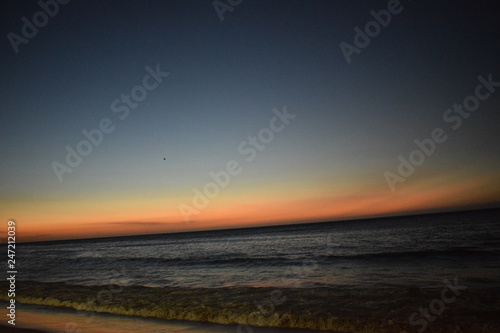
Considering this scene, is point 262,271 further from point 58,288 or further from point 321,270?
point 58,288

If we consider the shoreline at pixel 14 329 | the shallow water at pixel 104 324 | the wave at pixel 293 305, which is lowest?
the wave at pixel 293 305

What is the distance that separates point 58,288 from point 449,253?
2849 centimetres

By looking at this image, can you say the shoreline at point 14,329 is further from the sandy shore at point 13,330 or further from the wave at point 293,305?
the wave at point 293,305

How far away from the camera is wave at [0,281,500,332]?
8.59 meters

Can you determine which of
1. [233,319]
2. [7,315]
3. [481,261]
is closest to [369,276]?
[481,261]

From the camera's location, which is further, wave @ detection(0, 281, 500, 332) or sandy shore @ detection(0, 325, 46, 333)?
wave @ detection(0, 281, 500, 332)

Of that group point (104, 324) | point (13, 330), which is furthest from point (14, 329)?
point (104, 324)

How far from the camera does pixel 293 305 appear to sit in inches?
420

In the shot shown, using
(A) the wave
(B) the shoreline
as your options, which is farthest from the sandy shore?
(A) the wave

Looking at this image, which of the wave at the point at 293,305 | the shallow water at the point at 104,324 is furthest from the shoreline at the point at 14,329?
the wave at the point at 293,305

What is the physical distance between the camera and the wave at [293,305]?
8.59 m

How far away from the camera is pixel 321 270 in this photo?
19.6 metres

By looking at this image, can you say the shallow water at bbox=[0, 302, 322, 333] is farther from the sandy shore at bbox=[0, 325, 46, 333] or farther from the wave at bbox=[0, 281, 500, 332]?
the wave at bbox=[0, 281, 500, 332]

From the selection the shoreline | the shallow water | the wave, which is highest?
the shoreline
